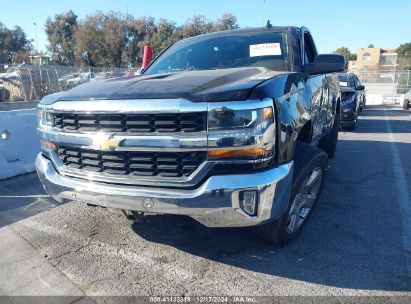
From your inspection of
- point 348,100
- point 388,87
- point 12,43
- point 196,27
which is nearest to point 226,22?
point 196,27

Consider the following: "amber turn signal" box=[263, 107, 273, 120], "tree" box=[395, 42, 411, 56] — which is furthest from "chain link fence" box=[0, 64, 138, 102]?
"tree" box=[395, 42, 411, 56]

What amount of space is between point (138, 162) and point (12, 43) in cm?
7231

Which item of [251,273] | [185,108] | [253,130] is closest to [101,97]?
[185,108]

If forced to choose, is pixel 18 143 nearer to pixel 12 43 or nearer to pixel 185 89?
pixel 185 89

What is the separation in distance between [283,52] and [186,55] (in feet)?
3.73

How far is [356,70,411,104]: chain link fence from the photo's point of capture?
77.3 ft

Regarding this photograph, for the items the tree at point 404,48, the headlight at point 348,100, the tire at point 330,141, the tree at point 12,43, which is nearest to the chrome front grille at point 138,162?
the tire at point 330,141

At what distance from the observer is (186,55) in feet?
13.8

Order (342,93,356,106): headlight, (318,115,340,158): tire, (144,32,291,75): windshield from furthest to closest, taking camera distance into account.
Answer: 1. (342,93,356,106): headlight
2. (318,115,340,158): tire
3. (144,32,291,75): windshield

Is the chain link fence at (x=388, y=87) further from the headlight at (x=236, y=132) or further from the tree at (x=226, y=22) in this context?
the headlight at (x=236, y=132)

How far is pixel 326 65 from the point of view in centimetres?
362

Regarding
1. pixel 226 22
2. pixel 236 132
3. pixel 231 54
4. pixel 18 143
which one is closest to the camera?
pixel 236 132

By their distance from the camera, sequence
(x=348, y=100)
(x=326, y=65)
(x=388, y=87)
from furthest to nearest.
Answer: (x=388, y=87)
(x=348, y=100)
(x=326, y=65)

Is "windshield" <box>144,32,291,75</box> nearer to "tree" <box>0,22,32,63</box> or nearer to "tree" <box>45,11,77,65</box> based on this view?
"tree" <box>45,11,77,65</box>
